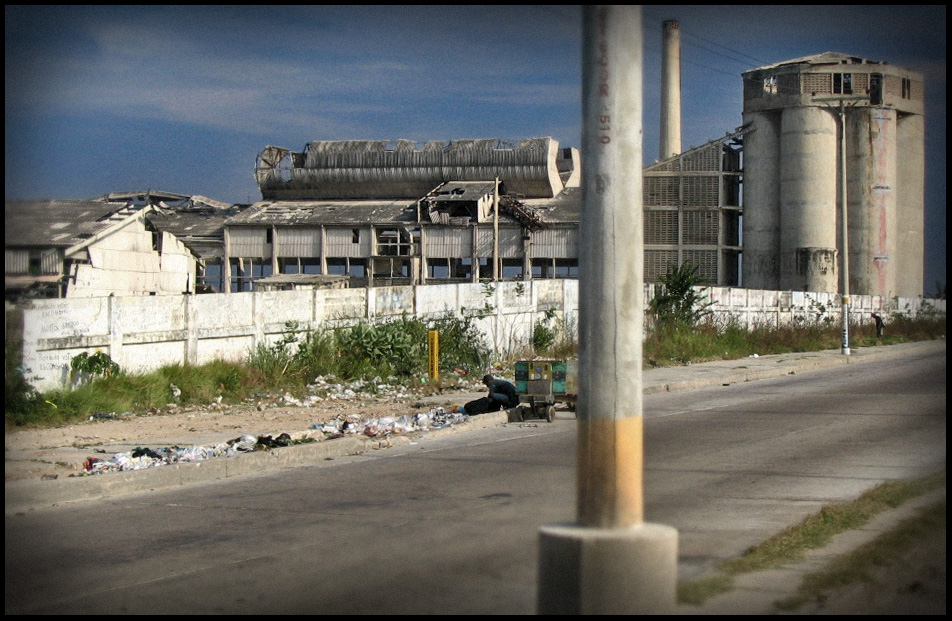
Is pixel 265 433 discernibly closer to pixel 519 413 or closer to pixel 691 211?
pixel 519 413

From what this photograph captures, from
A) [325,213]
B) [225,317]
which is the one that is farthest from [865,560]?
[325,213]

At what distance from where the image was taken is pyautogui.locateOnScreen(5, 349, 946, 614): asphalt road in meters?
6.55

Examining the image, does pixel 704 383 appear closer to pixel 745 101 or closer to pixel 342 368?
pixel 342 368

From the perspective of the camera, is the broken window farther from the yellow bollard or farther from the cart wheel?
the cart wheel

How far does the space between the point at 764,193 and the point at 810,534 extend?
203 ft

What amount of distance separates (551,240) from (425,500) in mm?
54582

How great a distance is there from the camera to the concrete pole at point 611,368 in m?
4.99

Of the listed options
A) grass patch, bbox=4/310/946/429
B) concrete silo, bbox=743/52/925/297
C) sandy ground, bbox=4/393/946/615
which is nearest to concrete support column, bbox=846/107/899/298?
concrete silo, bbox=743/52/925/297

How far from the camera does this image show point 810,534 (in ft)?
27.1

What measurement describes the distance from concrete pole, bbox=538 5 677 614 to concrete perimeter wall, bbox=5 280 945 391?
5.75 metres

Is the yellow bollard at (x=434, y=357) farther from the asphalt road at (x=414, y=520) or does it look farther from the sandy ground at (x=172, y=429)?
the asphalt road at (x=414, y=520)

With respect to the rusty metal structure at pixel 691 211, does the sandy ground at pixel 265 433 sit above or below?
below

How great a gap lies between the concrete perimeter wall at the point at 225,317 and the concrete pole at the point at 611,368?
5.75 meters

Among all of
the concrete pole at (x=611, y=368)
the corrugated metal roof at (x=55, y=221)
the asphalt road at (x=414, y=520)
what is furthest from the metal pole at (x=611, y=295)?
the corrugated metal roof at (x=55, y=221)
